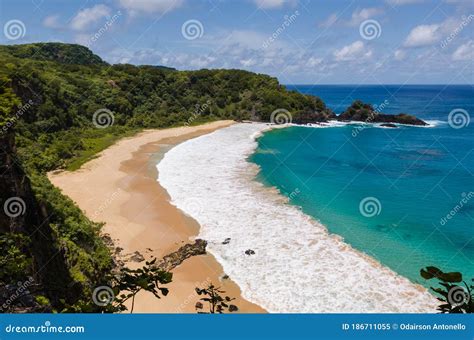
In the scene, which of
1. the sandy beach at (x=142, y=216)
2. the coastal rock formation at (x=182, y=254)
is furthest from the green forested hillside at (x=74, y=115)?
the coastal rock formation at (x=182, y=254)

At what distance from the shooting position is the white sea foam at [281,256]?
17078 millimetres

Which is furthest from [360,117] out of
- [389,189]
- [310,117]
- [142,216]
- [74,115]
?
[142,216]

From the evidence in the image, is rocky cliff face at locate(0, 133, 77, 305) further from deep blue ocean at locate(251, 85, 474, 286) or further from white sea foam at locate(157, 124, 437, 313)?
deep blue ocean at locate(251, 85, 474, 286)

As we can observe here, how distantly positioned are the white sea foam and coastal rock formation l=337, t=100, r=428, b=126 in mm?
56490

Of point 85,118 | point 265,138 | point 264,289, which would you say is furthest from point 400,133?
point 264,289

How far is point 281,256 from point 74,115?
48.1 meters

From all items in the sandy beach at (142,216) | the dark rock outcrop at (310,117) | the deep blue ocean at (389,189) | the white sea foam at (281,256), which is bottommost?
the sandy beach at (142,216)

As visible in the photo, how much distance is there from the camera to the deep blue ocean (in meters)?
23.0

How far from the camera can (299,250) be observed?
2170 centimetres

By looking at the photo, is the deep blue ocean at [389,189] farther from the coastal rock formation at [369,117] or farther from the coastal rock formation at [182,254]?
the coastal rock formation at [369,117]

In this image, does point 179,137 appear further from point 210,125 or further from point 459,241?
point 459,241

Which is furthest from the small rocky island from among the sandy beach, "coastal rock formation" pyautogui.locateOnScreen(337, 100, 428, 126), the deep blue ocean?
the sandy beach

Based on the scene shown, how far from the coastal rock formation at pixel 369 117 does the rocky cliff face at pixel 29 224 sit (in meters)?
79.4

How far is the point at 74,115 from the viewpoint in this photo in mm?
58625
